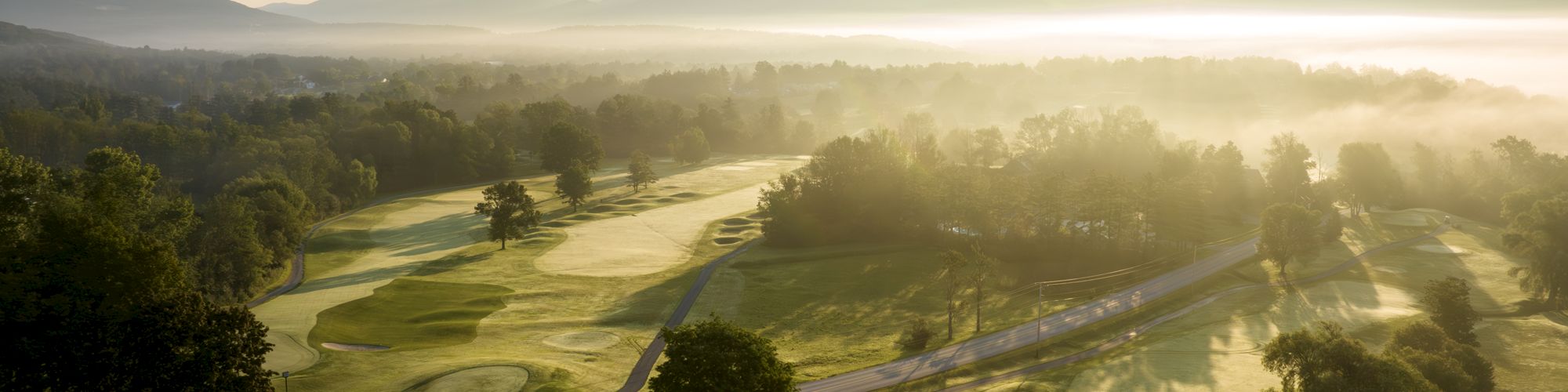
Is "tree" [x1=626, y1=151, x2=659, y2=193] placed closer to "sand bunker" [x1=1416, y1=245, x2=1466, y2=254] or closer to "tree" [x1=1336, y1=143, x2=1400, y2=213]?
"sand bunker" [x1=1416, y1=245, x2=1466, y2=254]

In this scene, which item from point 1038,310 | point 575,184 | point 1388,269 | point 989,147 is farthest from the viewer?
point 989,147

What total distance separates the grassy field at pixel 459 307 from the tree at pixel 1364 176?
7992cm

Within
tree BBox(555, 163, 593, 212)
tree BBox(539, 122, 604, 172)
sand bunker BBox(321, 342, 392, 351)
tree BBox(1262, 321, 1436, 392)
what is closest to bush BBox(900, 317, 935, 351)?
tree BBox(1262, 321, 1436, 392)

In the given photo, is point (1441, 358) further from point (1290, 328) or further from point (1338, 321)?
point (1338, 321)

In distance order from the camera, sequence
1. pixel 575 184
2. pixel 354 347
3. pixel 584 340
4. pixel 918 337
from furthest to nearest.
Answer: pixel 575 184, pixel 918 337, pixel 584 340, pixel 354 347

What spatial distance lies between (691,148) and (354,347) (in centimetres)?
10830

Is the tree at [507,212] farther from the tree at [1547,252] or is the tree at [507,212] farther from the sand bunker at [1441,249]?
the sand bunker at [1441,249]

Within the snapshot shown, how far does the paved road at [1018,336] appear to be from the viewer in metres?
51.5

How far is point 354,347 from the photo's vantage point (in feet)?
175

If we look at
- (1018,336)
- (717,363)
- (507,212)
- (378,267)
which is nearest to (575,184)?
(507,212)

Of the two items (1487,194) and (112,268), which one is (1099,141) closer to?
(1487,194)

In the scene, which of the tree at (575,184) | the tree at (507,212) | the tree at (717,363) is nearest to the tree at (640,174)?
the tree at (575,184)

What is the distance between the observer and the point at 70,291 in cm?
3875

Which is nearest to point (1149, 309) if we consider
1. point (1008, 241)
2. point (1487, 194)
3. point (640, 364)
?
point (1008, 241)
